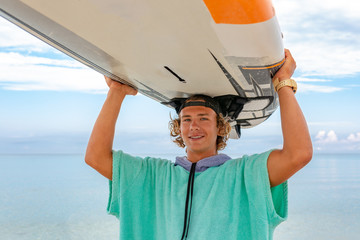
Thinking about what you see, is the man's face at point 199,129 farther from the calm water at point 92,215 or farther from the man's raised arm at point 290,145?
the calm water at point 92,215

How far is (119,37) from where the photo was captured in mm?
1244

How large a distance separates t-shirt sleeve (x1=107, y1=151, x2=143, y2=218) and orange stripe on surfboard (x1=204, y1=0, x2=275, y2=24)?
724 millimetres

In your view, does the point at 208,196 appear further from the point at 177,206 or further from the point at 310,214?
the point at 310,214

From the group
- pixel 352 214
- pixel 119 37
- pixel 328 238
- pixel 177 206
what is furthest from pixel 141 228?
pixel 352 214

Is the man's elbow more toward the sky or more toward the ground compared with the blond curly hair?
more toward the ground

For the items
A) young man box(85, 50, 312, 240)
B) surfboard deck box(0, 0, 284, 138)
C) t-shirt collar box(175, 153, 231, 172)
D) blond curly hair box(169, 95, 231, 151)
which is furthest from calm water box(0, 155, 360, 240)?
surfboard deck box(0, 0, 284, 138)

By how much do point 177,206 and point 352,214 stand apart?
7.72 m

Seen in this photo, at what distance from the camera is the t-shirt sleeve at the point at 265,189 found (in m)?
1.37

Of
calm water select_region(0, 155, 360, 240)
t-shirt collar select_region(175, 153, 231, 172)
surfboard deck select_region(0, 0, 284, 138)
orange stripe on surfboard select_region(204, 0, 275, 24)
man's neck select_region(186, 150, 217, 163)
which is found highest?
orange stripe on surfboard select_region(204, 0, 275, 24)

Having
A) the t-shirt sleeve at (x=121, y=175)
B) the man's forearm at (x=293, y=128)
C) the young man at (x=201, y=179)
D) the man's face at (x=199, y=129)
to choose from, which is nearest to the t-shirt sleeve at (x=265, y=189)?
the young man at (x=201, y=179)

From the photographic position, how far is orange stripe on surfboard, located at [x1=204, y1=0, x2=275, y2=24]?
1122 mm

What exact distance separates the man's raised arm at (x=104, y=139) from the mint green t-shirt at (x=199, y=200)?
1.9 inches

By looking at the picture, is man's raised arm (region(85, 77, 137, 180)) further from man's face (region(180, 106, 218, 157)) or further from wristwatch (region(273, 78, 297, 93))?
wristwatch (region(273, 78, 297, 93))

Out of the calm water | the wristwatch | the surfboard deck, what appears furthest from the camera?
the calm water
